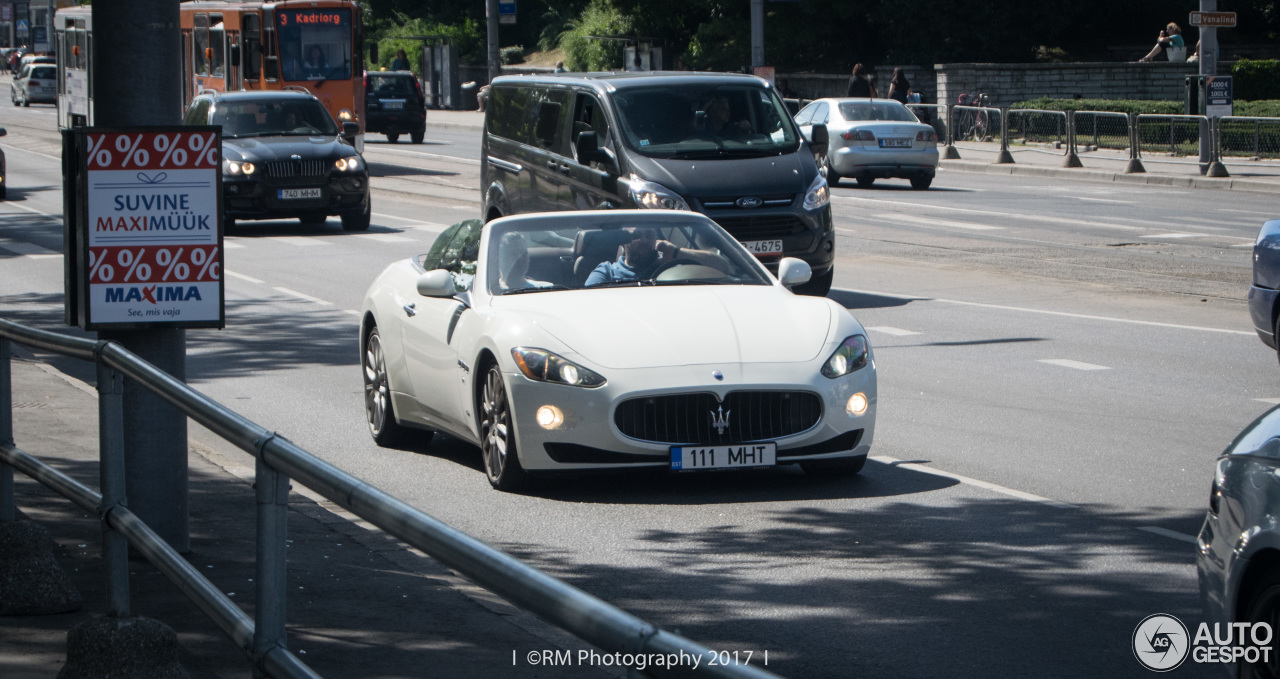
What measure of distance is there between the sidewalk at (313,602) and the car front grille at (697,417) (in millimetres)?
1430

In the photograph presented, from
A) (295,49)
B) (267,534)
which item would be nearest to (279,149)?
(295,49)

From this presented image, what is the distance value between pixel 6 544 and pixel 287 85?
30711mm

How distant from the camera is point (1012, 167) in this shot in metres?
35.2

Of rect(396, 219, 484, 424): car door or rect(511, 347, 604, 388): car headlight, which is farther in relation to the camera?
rect(396, 219, 484, 424): car door

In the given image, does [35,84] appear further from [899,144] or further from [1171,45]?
[899,144]

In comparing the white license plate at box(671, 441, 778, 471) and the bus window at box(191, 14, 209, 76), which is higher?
the bus window at box(191, 14, 209, 76)

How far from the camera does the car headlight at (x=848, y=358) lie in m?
8.16

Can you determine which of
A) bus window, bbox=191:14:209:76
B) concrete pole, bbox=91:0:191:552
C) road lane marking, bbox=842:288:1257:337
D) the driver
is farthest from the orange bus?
A: concrete pole, bbox=91:0:191:552

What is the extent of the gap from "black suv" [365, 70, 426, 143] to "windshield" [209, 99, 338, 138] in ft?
72.8

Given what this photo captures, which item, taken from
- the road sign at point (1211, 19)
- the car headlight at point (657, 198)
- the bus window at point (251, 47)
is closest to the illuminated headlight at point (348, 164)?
the car headlight at point (657, 198)

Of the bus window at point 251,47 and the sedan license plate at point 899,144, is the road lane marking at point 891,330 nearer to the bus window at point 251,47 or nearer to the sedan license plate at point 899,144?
the sedan license plate at point 899,144

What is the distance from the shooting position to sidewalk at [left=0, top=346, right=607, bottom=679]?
4.82 meters

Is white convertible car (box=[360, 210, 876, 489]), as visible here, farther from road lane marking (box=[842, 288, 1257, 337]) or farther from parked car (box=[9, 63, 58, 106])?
parked car (box=[9, 63, 58, 106])

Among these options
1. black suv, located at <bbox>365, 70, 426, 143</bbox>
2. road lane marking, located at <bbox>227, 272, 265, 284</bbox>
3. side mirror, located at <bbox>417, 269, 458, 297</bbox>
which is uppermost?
black suv, located at <bbox>365, 70, 426, 143</bbox>
